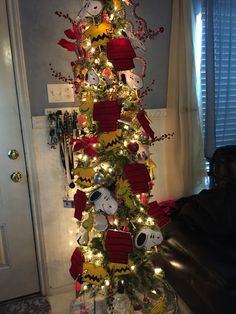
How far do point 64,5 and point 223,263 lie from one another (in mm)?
1712

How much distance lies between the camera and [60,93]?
5.63ft

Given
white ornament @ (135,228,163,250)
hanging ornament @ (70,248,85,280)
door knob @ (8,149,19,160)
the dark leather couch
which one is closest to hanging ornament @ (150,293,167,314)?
the dark leather couch

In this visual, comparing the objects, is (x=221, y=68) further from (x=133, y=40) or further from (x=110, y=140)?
(x=110, y=140)

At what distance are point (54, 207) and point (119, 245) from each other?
74 centimetres

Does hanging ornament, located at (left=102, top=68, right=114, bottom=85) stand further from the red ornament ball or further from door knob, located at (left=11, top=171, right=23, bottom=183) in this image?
door knob, located at (left=11, top=171, right=23, bottom=183)

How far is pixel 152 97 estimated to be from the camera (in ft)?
6.43

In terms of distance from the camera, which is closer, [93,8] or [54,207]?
[93,8]

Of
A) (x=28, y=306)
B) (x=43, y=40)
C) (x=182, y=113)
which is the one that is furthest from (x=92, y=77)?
(x=28, y=306)

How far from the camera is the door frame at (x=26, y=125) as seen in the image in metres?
1.58

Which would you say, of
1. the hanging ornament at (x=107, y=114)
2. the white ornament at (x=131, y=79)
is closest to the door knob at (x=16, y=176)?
the hanging ornament at (x=107, y=114)

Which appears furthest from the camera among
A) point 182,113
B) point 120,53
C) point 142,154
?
point 182,113

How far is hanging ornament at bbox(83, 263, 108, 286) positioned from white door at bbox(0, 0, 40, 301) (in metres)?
0.71

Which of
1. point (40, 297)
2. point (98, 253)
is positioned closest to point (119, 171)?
point (98, 253)

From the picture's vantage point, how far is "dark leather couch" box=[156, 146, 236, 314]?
1.25 m
